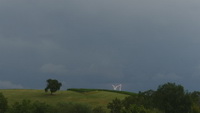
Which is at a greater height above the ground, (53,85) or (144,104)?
(53,85)

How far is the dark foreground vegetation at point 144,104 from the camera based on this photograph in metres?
93.1

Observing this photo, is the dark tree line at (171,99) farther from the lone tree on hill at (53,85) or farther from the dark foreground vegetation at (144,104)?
the lone tree on hill at (53,85)

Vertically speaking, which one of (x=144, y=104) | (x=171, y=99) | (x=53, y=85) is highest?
(x=53, y=85)

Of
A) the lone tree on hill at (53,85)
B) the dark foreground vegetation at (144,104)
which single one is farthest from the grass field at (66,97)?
the dark foreground vegetation at (144,104)

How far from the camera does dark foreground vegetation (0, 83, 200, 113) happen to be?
93062 millimetres

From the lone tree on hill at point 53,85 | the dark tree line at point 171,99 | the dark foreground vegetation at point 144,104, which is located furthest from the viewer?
the lone tree on hill at point 53,85

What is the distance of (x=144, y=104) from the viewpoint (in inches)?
3671

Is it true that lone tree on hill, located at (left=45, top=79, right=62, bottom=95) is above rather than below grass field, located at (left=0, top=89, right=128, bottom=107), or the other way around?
above

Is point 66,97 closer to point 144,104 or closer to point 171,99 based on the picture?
point 171,99

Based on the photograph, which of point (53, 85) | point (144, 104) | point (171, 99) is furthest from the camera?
point (53, 85)

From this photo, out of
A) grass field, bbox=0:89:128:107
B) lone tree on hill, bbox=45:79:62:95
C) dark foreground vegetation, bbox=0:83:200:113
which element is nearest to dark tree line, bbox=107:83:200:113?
dark foreground vegetation, bbox=0:83:200:113

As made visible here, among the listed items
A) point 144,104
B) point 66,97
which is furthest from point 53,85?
point 144,104

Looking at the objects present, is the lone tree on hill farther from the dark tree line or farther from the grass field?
the dark tree line

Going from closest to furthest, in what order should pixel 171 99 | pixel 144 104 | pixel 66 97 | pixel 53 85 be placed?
pixel 144 104 → pixel 171 99 → pixel 66 97 → pixel 53 85
